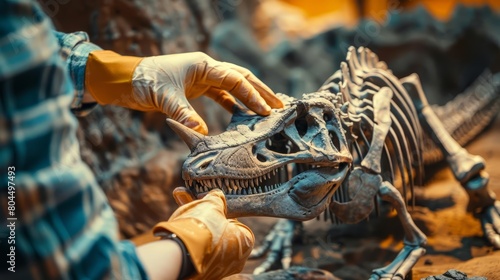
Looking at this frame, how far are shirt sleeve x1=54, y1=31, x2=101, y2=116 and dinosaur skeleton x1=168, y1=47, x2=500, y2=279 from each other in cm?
86

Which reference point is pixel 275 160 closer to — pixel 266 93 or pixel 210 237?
pixel 266 93

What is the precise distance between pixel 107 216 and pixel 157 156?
3.37 m

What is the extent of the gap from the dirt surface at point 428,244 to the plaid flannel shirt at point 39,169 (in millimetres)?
2107

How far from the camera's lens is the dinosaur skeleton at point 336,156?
8.51 feet

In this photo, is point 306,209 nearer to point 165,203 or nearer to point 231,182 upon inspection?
point 231,182

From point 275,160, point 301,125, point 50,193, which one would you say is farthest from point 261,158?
point 50,193

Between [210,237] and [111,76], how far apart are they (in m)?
1.34

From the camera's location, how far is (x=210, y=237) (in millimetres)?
2000

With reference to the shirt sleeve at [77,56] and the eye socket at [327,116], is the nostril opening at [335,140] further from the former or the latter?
the shirt sleeve at [77,56]

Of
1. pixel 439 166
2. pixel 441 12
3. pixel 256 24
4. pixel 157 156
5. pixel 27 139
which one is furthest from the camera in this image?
pixel 256 24

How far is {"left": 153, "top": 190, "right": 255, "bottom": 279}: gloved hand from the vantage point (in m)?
1.94

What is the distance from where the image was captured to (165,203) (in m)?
4.86

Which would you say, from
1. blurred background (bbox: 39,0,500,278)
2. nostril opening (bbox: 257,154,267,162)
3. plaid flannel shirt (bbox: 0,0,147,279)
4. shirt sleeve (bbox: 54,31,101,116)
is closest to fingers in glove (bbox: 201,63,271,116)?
nostril opening (bbox: 257,154,267,162)

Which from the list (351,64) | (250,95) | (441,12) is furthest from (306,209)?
(441,12)
